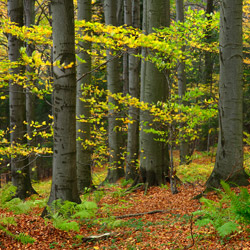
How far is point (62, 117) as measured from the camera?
4719mm

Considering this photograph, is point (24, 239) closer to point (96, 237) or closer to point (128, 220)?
point (96, 237)

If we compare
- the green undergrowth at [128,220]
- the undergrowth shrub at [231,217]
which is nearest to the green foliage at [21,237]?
the green undergrowth at [128,220]

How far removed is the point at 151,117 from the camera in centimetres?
747

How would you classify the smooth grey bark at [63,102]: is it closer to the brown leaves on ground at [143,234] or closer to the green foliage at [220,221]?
the brown leaves on ground at [143,234]

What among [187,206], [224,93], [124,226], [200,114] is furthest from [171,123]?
[124,226]

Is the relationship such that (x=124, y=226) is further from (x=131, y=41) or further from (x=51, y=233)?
(x=131, y=41)

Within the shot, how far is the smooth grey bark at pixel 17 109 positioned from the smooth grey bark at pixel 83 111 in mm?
1557

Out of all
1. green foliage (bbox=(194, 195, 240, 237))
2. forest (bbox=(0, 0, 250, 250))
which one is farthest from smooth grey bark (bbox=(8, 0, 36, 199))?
green foliage (bbox=(194, 195, 240, 237))

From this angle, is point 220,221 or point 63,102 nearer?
point 220,221

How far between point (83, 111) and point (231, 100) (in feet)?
13.8

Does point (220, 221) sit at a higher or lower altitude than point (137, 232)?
higher

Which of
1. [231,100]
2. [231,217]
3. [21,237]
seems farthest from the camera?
[231,100]

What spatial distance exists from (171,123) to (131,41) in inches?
93.0

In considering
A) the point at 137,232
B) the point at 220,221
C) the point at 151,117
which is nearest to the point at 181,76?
the point at 151,117
